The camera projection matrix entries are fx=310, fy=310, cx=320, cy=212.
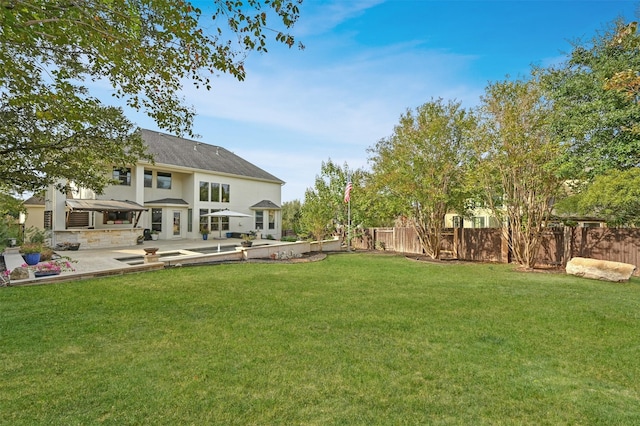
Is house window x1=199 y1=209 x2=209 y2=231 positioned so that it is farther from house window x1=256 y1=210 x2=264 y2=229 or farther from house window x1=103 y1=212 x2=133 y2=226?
house window x1=103 y1=212 x2=133 y2=226

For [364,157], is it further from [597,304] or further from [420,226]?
[597,304]

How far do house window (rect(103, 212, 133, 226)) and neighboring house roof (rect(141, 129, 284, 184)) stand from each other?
12.7ft

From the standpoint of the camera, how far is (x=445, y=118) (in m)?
13.4

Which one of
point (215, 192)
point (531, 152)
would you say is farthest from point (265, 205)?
point (531, 152)

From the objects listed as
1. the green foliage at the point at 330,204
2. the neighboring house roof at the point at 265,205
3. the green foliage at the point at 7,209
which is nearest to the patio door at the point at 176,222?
the neighboring house roof at the point at 265,205

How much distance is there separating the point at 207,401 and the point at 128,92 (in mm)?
5771

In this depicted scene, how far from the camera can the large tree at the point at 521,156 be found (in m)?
10.7

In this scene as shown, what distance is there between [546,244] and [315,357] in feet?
41.9

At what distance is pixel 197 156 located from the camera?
78.9 feet

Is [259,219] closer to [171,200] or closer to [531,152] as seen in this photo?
[171,200]

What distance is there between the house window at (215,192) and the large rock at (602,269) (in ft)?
68.4

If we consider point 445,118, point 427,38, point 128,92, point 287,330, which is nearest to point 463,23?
point 427,38

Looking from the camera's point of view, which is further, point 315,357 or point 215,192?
point 215,192

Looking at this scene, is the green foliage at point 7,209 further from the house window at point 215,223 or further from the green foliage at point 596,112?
the green foliage at point 596,112
